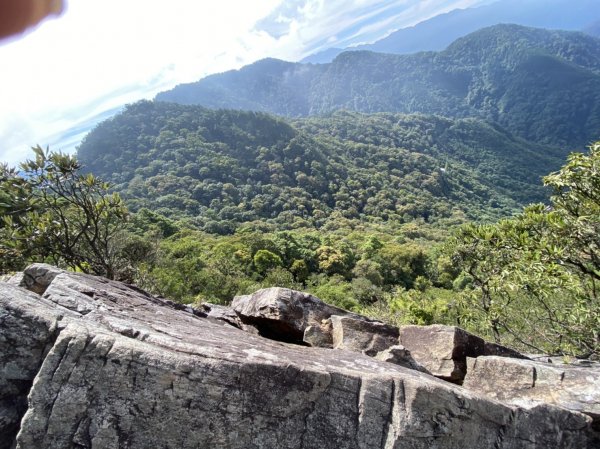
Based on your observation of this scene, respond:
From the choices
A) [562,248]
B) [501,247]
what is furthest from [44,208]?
[562,248]

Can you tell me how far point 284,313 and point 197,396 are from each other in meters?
5.17

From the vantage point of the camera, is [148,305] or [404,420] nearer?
[404,420]

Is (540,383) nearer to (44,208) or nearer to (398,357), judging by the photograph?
(398,357)

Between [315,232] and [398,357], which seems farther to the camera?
[315,232]

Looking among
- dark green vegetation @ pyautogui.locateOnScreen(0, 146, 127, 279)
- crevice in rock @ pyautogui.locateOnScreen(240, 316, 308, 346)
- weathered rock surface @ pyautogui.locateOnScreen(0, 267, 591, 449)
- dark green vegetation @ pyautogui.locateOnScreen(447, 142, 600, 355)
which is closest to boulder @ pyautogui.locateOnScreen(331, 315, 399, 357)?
crevice in rock @ pyautogui.locateOnScreen(240, 316, 308, 346)

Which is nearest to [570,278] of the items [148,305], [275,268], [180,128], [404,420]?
[404,420]

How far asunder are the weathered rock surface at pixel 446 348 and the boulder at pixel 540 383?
0.54 m

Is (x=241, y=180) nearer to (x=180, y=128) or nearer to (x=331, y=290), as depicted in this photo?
(x=180, y=128)

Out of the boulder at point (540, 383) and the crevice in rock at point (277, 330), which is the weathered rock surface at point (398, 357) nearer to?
the boulder at point (540, 383)

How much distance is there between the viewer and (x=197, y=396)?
19.3 feet

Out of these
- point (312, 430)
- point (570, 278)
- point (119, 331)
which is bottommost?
point (570, 278)

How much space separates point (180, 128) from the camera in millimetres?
199250

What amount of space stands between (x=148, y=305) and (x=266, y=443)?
437 centimetres

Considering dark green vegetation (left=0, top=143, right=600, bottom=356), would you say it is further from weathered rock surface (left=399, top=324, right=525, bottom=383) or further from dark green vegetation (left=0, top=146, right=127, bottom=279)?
weathered rock surface (left=399, top=324, right=525, bottom=383)
